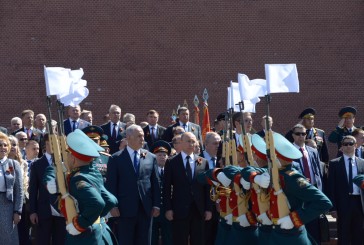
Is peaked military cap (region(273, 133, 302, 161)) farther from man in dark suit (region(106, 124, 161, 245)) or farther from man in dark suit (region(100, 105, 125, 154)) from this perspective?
man in dark suit (region(100, 105, 125, 154))

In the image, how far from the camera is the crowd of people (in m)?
7.82

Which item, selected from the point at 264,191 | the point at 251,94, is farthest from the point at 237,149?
the point at 264,191

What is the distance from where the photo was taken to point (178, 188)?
11.1m

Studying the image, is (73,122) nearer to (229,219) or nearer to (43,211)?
(43,211)

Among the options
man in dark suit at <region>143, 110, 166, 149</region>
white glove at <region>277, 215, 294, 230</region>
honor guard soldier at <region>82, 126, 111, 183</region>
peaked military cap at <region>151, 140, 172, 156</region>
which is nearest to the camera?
white glove at <region>277, 215, 294, 230</region>

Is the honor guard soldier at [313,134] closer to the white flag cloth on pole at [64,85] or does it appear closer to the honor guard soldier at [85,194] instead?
the white flag cloth on pole at [64,85]

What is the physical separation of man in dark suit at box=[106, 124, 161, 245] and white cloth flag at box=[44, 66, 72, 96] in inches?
86.9

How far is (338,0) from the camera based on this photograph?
2344cm

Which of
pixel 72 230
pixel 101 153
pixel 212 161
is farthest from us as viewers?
pixel 212 161

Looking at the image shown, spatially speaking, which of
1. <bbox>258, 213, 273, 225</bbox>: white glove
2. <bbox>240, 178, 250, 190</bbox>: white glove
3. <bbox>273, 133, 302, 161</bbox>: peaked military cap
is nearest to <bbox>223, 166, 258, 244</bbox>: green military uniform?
<bbox>240, 178, 250, 190</bbox>: white glove

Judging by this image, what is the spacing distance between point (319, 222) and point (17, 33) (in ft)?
46.9

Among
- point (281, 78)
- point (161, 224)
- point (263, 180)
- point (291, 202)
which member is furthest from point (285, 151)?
point (161, 224)

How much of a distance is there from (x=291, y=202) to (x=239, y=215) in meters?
1.30

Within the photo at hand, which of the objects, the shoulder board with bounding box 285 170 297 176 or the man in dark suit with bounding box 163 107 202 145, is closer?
the shoulder board with bounding box 285 170 297 176
